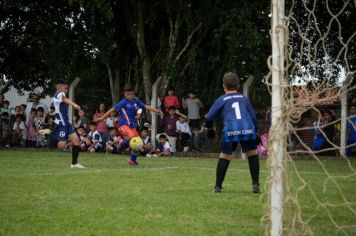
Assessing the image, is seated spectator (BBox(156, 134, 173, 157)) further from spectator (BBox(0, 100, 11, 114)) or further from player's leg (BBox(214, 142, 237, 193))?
player's leg (BBox(214, 142, 237, 193))

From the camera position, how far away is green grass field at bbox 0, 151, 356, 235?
253 inches

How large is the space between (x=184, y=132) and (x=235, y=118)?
42.7 feet

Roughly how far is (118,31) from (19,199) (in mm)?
19025

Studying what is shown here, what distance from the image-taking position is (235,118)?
31.9 ft

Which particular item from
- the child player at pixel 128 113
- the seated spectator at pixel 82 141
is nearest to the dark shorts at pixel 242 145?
the child player at pixel 128 113

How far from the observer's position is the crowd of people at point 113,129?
74.3 feet

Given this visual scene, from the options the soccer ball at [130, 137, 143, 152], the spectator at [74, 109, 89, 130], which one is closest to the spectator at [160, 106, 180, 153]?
the spectator at [74, 109, 89, 130]

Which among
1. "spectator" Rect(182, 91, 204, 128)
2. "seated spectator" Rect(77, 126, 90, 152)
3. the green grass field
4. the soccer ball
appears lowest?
the green grass field

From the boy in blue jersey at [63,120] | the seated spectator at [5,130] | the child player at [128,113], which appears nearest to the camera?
the boy in blue jersey at [63,120]

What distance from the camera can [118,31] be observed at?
27.0 meters

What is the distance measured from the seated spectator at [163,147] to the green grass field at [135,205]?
30.4 feet

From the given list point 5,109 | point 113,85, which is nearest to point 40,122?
point 5,109

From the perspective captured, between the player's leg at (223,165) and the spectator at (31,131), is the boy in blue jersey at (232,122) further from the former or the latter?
the spectator at (31,131)

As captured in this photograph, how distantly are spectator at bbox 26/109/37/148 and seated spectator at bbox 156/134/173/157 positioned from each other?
5349 millimetres
